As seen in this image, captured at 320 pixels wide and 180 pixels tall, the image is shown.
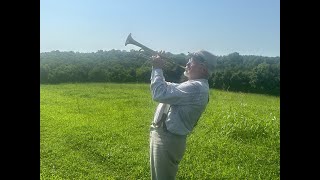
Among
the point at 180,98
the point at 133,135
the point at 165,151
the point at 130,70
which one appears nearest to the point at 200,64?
the point at 180,98

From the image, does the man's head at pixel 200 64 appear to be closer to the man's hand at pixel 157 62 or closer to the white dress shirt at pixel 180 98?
the white dress shirt at pixel 180 98

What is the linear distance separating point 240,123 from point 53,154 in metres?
1.47

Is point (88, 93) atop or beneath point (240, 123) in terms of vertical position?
atop

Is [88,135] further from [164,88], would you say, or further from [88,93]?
[164,88]

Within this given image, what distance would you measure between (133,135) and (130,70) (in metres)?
0.59

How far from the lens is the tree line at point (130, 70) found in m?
2.63

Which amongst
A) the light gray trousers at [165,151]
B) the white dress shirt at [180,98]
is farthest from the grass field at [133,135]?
the white dress shirt at [180,98]

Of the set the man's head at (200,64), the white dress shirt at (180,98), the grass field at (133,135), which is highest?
the man's head at (200,64)

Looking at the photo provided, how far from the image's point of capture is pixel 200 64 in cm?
170

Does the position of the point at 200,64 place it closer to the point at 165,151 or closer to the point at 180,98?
the point at 180,98

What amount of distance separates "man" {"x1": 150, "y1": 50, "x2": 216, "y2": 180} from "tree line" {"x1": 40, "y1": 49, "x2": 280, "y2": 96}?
729 mm

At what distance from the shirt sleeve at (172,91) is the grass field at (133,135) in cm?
90
